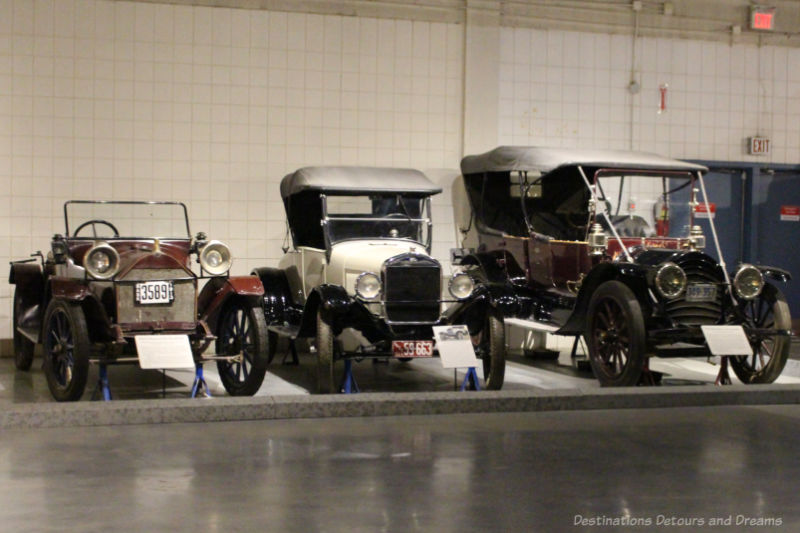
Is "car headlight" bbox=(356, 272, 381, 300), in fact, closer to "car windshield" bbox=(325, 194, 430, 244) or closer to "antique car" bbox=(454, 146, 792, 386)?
"car windshield" bbox=(325, 194, 430, 244)

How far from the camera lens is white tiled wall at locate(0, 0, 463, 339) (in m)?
9.52

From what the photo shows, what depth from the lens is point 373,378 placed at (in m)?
8.59

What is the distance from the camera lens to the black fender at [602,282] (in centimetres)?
770

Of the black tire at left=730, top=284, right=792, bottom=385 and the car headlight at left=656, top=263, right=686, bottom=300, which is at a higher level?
the car headlight at left=656, top=263, right=686, bottom=300

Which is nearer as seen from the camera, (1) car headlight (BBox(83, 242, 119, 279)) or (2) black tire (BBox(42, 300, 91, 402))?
(2) black tire (BBox(42, 300, 91, 402))

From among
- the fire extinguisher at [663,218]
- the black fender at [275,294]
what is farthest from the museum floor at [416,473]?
the fire extinguisher at [663,218]

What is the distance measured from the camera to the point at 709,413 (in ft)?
22.1

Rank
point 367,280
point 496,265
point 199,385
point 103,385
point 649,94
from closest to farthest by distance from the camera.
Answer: point 103,385
point 199,385
point 367,280
point 496,265
point 649,94

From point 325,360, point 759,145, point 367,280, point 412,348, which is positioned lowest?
point 325,360

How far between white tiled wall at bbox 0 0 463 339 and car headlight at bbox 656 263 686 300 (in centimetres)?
339

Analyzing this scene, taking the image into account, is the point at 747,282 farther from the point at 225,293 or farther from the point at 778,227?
the point at 778,227

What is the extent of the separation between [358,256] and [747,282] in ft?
9.54

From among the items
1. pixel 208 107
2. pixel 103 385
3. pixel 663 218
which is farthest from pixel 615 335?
pixel 208 107

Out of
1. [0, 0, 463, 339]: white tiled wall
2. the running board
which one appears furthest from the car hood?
[0, 0, 463, 339]: white tiled wall
